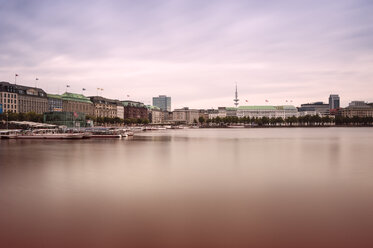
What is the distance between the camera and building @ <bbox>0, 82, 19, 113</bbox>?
121688 millimetres

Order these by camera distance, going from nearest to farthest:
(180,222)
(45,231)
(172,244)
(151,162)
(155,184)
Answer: (172,244) → (45,231) → (180,222) → (155,184) → (151,162)

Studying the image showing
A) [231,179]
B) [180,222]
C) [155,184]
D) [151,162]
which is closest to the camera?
[180,222]

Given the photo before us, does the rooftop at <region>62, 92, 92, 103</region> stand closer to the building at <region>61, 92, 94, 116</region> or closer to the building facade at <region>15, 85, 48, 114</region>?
the building at <region>61, 92, 94, 116</region>

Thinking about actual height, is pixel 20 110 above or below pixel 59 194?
above

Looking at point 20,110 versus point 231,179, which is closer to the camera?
point 231,179

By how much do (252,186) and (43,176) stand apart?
15.7m

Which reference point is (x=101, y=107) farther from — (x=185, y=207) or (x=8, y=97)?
(x=185, y=207)

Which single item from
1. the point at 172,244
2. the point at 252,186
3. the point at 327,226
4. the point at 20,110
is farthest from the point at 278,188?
the point at 20,110

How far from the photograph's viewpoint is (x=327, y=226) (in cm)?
1341

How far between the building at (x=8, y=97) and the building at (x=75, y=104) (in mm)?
31591

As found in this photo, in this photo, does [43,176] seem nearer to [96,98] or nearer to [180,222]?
[180,222]

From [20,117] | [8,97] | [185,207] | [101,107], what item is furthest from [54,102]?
[185,207]

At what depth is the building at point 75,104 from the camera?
529 feet

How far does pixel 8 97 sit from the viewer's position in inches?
4906
